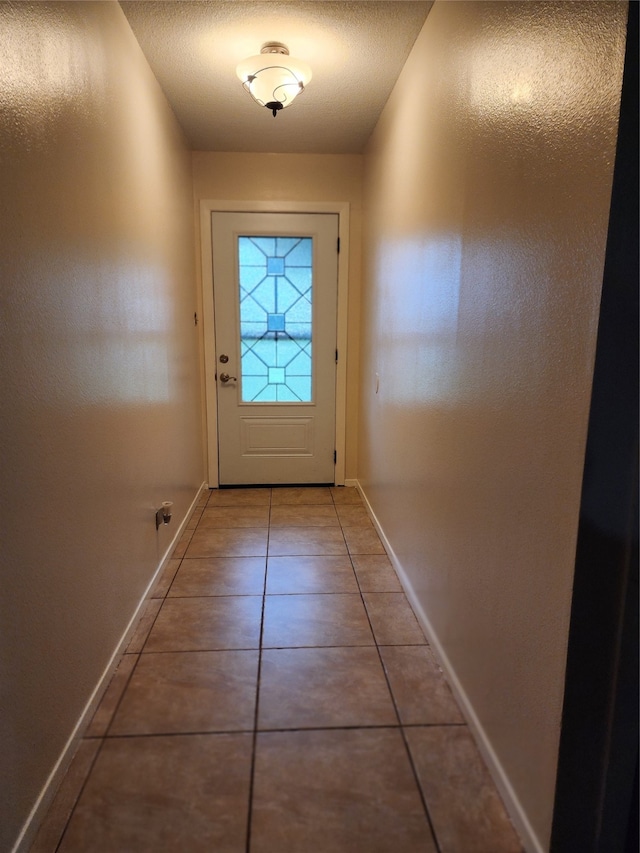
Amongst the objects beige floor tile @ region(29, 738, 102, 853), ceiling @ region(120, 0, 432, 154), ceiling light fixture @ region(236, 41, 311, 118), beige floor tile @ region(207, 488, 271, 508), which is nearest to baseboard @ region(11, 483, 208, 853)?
beige floor tile @ region(29, 738, 102, 853)

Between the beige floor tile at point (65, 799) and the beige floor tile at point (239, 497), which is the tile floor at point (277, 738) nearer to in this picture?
the beige floor tile at point (65, 799)

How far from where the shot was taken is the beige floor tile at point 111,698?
151 centimetres

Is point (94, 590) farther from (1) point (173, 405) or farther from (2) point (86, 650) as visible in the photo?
(1) point (173, 405)

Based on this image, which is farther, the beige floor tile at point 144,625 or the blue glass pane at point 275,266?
the blue glass pane at point 275,266

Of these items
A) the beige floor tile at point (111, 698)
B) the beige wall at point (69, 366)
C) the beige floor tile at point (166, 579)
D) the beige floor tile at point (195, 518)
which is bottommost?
the beige floor tile at point (195, 518)

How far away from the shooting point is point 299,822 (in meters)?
1.23

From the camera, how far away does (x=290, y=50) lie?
2.20 meters

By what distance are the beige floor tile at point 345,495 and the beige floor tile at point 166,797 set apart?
7.24 ft

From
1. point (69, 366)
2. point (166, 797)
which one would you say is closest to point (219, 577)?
point (166, 797)

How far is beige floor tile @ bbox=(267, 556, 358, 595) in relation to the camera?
7.71ft

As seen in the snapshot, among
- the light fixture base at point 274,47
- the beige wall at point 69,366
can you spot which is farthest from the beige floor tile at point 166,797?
the light fixture base at point 274,47

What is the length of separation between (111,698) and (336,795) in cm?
81

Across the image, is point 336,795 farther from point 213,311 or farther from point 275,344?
point 213,311

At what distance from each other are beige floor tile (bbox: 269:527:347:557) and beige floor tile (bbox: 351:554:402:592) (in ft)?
0.48
